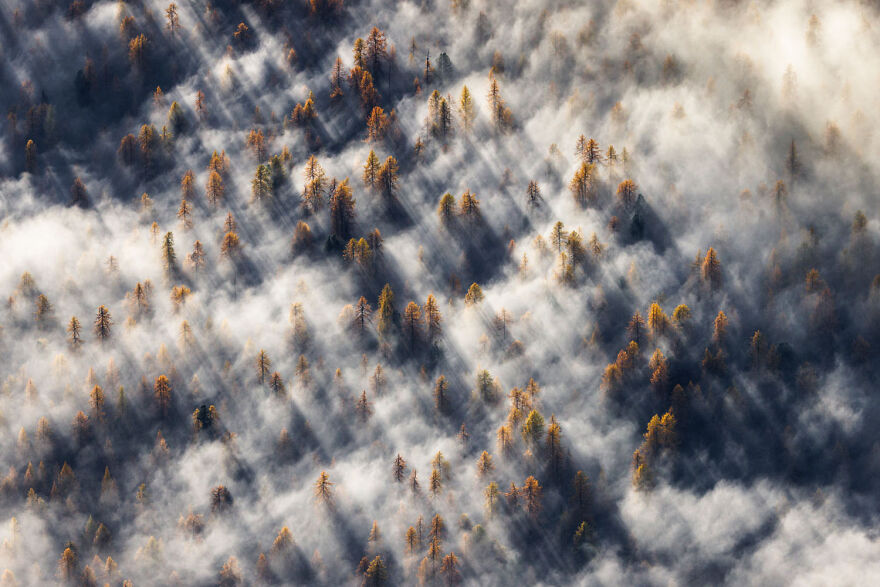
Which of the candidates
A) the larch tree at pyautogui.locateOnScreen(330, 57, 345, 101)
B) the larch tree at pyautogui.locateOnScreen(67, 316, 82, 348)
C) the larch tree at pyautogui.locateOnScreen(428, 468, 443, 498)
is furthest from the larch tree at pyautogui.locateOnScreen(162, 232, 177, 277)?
the larch tree at pyautogui.locateOnScreen(428, 468, 443, 498)

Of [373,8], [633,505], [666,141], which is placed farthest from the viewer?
[373,8]

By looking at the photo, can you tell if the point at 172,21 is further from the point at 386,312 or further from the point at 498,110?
the point at 386,312

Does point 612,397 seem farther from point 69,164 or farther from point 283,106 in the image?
point 69,164

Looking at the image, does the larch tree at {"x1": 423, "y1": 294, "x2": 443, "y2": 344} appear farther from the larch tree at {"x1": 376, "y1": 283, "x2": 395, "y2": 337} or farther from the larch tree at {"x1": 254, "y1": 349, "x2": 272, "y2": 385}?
the larch tree at {"x1": 254, "y1": 349, "x2": 272, "y2": 385}

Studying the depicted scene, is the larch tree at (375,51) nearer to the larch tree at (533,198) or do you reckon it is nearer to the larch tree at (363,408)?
the larch tree at (533,198)

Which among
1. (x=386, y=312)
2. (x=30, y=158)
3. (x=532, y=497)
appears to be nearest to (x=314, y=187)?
(x=386, y=312)

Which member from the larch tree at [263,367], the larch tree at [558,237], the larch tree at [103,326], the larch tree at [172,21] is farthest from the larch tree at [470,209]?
the larch tree at [172,21]

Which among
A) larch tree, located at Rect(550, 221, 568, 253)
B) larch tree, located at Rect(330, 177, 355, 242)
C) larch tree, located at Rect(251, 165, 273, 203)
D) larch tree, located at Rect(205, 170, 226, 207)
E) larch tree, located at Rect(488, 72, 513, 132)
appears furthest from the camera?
larch tree, located at Rect(488, 72, 513, 132)

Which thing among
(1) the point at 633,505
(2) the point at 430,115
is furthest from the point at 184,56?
(1) the point at 633,505

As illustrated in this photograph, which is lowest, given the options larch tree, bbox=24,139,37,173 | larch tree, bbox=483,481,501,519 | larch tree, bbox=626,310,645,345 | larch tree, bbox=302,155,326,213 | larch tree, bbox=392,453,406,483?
larch tree, bbox=483,481,501,519
